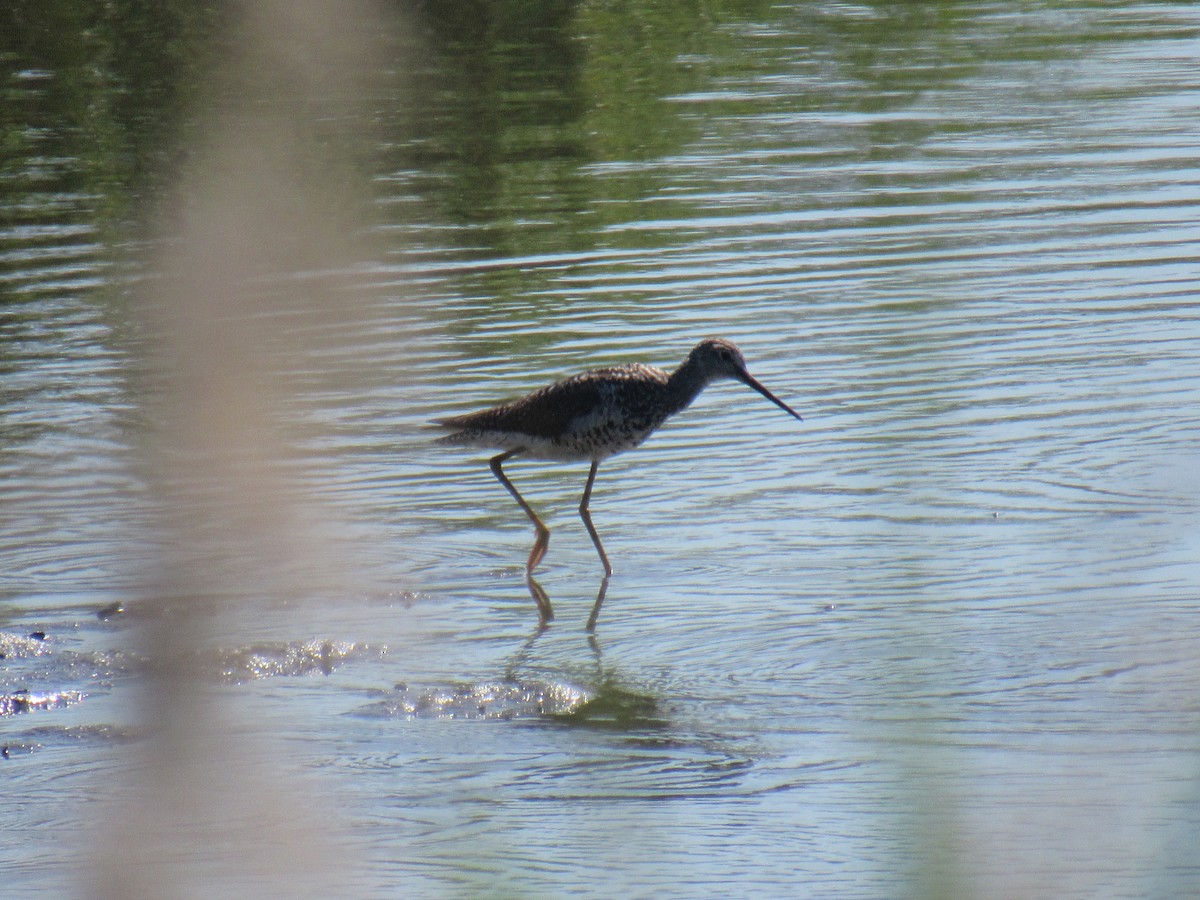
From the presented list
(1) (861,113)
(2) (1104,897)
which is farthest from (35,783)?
(1) (861,113)

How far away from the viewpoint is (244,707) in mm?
6211

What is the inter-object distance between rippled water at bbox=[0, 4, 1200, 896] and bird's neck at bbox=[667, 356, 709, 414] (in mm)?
461

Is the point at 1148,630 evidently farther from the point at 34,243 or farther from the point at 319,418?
the point at 34,243

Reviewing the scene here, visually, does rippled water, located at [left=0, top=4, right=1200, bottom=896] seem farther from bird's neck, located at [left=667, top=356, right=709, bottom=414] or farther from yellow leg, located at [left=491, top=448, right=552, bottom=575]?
bird's neck, located at [left=667, top=356, right=709, bottom=414]

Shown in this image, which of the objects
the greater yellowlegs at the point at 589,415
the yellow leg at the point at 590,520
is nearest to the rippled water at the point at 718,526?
the yellow leg at the point at 590,520

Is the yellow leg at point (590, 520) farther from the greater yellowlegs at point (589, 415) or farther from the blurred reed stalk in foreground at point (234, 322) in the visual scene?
the blurred reed stalk in foreground at point (234, 322)

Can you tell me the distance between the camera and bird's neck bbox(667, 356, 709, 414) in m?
8.45

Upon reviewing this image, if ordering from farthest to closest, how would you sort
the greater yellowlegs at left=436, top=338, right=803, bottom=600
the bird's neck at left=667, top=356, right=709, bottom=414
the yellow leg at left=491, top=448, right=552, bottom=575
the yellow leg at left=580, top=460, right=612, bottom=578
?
the bird's neck at left=667, top=356, right=709, bottom=414, the greater yellowlegs at left=436, top=338, right=803, bottom=600, the yellow leg at left=491, top=448, right=552, bottom=575, the yellow leg at left=580, top=460, right=612, bottom=578

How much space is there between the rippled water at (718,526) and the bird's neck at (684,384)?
0.46 meters

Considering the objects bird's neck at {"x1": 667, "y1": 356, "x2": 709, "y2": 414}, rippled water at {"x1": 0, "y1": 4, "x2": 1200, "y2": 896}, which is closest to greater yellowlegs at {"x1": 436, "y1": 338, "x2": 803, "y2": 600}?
bird's neck at {"x1": 667, "y1": 356, "x2": 709, "y2": 414}

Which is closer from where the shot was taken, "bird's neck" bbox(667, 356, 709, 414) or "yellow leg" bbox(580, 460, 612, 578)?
"yellow leg" bbox(580, 460, 612, 578)

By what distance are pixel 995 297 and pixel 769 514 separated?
13.0 feet

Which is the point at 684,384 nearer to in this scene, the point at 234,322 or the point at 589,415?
the point at 589,415

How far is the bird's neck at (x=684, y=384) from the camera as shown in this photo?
8.45m
